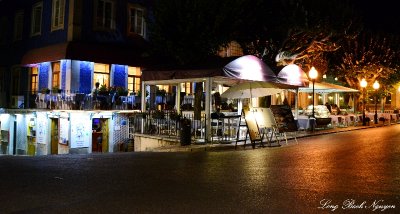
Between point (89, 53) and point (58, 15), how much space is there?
12.2 feet

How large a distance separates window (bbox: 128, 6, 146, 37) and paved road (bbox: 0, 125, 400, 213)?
43.2 feet

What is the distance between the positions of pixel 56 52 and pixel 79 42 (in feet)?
4.09

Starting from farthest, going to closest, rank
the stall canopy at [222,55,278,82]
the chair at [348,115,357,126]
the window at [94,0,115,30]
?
the chair at [348,115,357,126], the window at [94,0,115,30], the stall canopy at [222,55,278,82]

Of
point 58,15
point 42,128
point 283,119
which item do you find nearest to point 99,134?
point 42,128

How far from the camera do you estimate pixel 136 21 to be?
2356 cm

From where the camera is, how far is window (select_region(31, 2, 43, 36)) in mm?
23375

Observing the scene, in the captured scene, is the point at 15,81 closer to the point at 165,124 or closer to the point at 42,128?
the point at 42,128

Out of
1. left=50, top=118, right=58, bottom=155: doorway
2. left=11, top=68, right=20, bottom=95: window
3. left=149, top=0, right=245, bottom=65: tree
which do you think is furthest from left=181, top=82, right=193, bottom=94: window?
left=11, top=68, right=20, bottom=95: window

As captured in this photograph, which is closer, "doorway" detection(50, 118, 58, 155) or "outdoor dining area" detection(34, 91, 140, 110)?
"outdoor dining area" detection(34, 91, 140, 110)

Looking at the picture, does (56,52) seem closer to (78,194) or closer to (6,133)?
(6,133)

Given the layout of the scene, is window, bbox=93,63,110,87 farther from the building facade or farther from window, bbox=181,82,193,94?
window, bbox=181,82,193,94

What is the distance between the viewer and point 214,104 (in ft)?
69.1

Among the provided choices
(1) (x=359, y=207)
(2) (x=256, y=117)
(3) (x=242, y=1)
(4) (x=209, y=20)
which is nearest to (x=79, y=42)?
(4) (x=209, y=20)

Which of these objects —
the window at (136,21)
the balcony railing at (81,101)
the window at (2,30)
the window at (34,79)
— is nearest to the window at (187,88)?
the window at (136,21)
